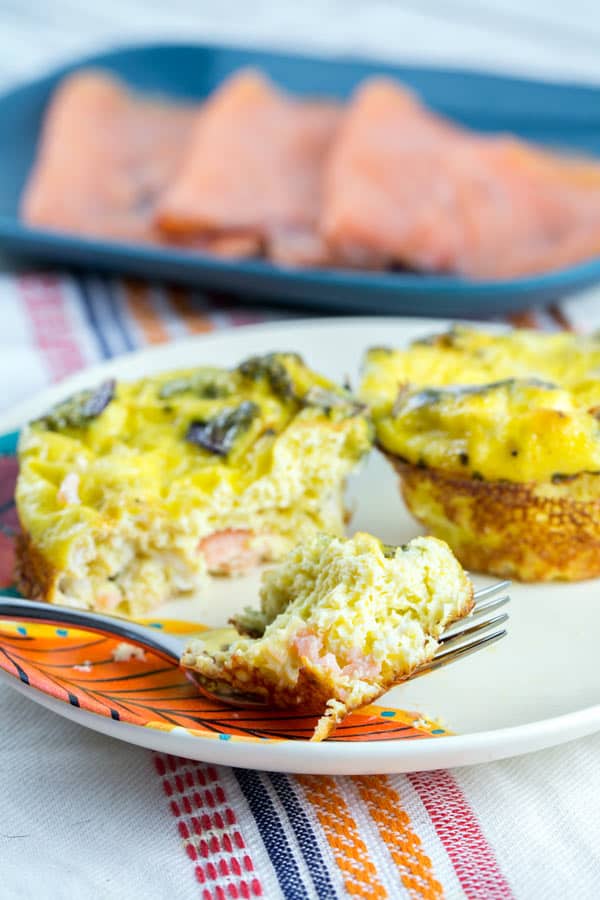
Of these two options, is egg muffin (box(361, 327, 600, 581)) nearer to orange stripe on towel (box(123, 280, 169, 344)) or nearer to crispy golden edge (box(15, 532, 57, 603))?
crispy golden edge (box(15, 532, 57, 603))

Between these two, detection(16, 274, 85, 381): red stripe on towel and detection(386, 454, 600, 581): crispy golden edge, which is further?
detection(16, 274, 85, 381): red stripe on towel

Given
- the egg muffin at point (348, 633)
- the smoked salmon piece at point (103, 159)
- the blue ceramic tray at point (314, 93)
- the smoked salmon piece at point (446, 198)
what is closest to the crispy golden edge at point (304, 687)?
the egg muffin at point (348, 633)

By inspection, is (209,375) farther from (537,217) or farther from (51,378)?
(537,217)

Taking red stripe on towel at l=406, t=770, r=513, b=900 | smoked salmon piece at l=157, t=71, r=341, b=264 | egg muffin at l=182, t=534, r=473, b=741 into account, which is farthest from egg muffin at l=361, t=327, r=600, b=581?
smoked salmon piece at l=157, t=71, r=341, b=264

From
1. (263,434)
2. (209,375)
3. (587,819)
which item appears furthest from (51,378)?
(587,819)

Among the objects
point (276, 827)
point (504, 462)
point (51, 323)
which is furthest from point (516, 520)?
point (51, 323)

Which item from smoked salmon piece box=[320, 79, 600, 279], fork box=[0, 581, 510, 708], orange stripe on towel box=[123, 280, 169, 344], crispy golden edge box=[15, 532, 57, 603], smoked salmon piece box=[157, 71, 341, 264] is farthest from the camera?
smoked salmon piece box=[157, 71, 341, 264]
